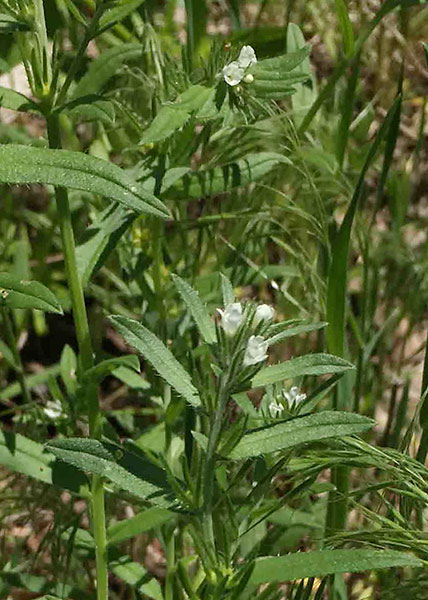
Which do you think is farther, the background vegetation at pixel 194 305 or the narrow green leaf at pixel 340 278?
the narrow green leaf at pixel 340 278

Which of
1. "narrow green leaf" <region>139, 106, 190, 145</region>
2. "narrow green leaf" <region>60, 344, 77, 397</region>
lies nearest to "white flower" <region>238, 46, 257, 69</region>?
"narrow green leaf" <region>139, 106, 190, 145</region>

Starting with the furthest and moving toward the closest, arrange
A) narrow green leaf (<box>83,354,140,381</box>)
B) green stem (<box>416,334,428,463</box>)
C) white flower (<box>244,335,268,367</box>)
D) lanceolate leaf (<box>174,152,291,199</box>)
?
lanceolate leaf (<box>174,152,291,199</box>) → green stem (<box>416,334,428,463</box>) → narrow green leaf (<box>83,354,140,381</box>) → white flower (<box>244,335,268,367</box>)

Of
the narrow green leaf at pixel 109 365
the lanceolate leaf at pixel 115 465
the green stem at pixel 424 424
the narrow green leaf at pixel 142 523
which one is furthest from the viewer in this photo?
the green stem at pixel 424 424

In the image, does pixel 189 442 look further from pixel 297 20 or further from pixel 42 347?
pixel 297 20

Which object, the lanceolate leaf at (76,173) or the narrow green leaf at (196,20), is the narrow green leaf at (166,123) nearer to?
the lanceolate leaf at (76,173)

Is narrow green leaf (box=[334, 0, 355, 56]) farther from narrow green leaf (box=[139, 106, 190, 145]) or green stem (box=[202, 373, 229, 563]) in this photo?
green stem (box=[202, 373, 229, 563])

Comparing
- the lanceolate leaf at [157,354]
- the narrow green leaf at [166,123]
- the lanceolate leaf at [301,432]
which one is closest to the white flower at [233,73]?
the narrow green leaf at [166,123]

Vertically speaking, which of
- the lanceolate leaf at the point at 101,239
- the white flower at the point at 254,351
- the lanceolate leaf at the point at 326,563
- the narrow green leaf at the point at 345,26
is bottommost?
the lanceolate leaf at the point at 326,563
